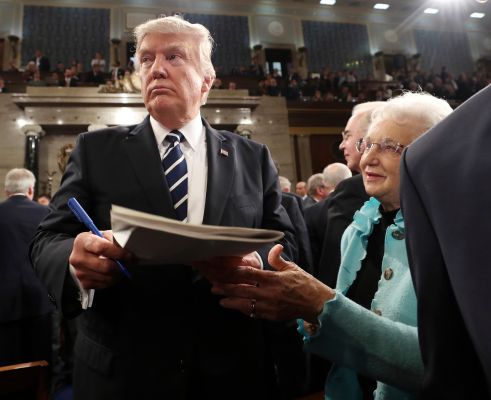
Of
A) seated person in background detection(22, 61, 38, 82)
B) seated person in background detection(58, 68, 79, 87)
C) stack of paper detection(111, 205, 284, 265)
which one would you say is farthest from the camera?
seated person in background detection(22, 61, 38, 82)

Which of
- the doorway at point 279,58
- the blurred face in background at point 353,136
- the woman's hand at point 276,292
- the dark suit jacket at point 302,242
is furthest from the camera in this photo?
the doorway at point 279,58

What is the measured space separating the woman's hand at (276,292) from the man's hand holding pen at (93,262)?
1.00 ft

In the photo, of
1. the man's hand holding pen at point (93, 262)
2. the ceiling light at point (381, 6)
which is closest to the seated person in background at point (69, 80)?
the man's hand holding pen at point (93, 262)

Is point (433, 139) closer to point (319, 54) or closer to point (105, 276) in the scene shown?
point (105, 276)

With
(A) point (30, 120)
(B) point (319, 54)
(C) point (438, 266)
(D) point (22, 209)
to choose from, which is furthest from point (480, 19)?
(C) point (438, 266)

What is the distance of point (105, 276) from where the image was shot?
3.71 ft

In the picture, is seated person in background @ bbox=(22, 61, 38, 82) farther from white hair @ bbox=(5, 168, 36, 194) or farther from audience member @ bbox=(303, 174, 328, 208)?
audience member @ bbox=(303, 174, 328, 208)

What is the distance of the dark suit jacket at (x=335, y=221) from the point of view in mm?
2227

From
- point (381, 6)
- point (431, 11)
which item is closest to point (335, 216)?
point (381, 6)

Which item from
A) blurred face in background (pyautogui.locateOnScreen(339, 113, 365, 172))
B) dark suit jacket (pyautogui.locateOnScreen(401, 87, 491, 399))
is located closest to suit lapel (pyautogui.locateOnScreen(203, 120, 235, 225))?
dark suit jacket (pyautogui.locateOnScreen(401, 87, 491, 399))

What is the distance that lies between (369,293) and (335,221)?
2.52 feet

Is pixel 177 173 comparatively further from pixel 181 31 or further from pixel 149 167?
pixel 181 31

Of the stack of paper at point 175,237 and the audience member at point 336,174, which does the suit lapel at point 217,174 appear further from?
the audience member at point 336,174

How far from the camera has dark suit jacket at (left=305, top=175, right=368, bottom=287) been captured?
223 centimetres
